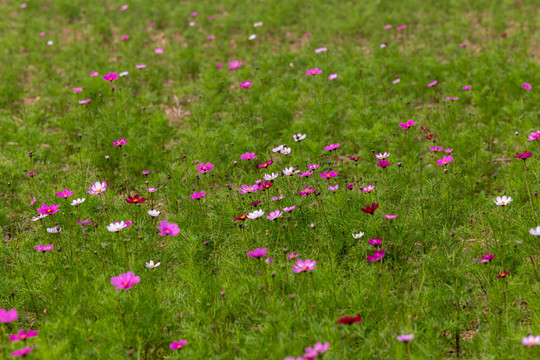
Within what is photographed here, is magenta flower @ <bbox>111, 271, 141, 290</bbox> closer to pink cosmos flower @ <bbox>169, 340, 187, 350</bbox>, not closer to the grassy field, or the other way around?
the grassy field

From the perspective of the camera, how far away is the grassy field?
2.45 metres

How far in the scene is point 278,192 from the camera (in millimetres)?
3494

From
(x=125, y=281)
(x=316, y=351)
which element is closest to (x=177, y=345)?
(x=125, y=281)

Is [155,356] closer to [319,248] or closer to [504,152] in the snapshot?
[319,248]

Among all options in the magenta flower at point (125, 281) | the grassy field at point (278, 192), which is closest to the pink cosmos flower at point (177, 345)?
the grassy field at point (278, 192)

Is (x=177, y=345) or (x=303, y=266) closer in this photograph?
(x=177, y=345)

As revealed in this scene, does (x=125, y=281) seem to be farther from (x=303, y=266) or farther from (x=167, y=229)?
(x=303, y=266)

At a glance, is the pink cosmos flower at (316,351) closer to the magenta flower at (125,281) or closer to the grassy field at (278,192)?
the grassy field at (278,192)

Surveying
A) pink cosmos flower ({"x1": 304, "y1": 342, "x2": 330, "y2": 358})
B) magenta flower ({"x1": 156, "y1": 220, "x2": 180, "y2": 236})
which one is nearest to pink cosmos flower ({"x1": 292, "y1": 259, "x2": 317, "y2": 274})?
pink cosmos flower ({"x1": 304, "y1": 342, "x2": 330, "y2": 358})

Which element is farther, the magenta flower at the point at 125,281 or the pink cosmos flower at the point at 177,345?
the magenta flower at the point at 125,281

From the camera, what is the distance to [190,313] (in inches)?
101

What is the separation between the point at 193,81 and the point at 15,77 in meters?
2.50

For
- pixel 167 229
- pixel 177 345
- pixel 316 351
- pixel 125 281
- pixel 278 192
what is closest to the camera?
pixel 316 351

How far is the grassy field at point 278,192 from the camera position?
245 centimetres
